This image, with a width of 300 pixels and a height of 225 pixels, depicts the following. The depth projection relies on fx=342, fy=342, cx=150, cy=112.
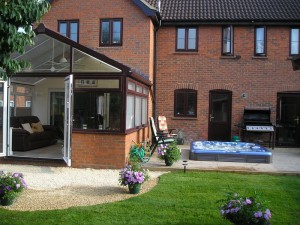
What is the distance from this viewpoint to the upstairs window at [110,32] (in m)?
13.7

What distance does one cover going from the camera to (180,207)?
19.3 ft

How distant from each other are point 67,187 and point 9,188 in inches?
70.6

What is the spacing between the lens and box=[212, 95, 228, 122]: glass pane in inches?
585

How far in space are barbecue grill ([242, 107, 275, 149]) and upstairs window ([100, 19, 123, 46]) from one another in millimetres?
6069

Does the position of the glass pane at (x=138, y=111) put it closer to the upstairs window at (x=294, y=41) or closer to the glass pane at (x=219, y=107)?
the glass pane at (x=219, y=107)

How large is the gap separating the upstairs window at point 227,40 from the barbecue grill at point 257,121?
2.57m

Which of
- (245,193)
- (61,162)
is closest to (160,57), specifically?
(61,162)

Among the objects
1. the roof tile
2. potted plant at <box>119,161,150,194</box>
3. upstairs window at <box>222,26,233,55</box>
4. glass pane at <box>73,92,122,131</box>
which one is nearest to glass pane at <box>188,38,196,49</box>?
the roof tile

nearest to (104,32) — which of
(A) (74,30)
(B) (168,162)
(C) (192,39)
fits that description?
(A) (74,30)

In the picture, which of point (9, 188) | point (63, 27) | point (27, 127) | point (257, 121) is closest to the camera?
point (9, 188)

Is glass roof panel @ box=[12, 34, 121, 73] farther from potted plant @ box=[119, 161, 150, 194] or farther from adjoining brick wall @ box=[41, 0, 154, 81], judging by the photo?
adjoining brick wall @ box=[41, 0, 154, 81]

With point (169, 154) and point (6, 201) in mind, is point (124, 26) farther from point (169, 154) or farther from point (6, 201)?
point (6, 201)

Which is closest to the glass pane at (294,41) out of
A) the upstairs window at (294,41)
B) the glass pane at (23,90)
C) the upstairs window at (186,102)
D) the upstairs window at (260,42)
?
the upstairs window at (294,41)

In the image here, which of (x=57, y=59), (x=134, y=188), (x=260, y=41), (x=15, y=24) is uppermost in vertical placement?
(x=260, y=41)
